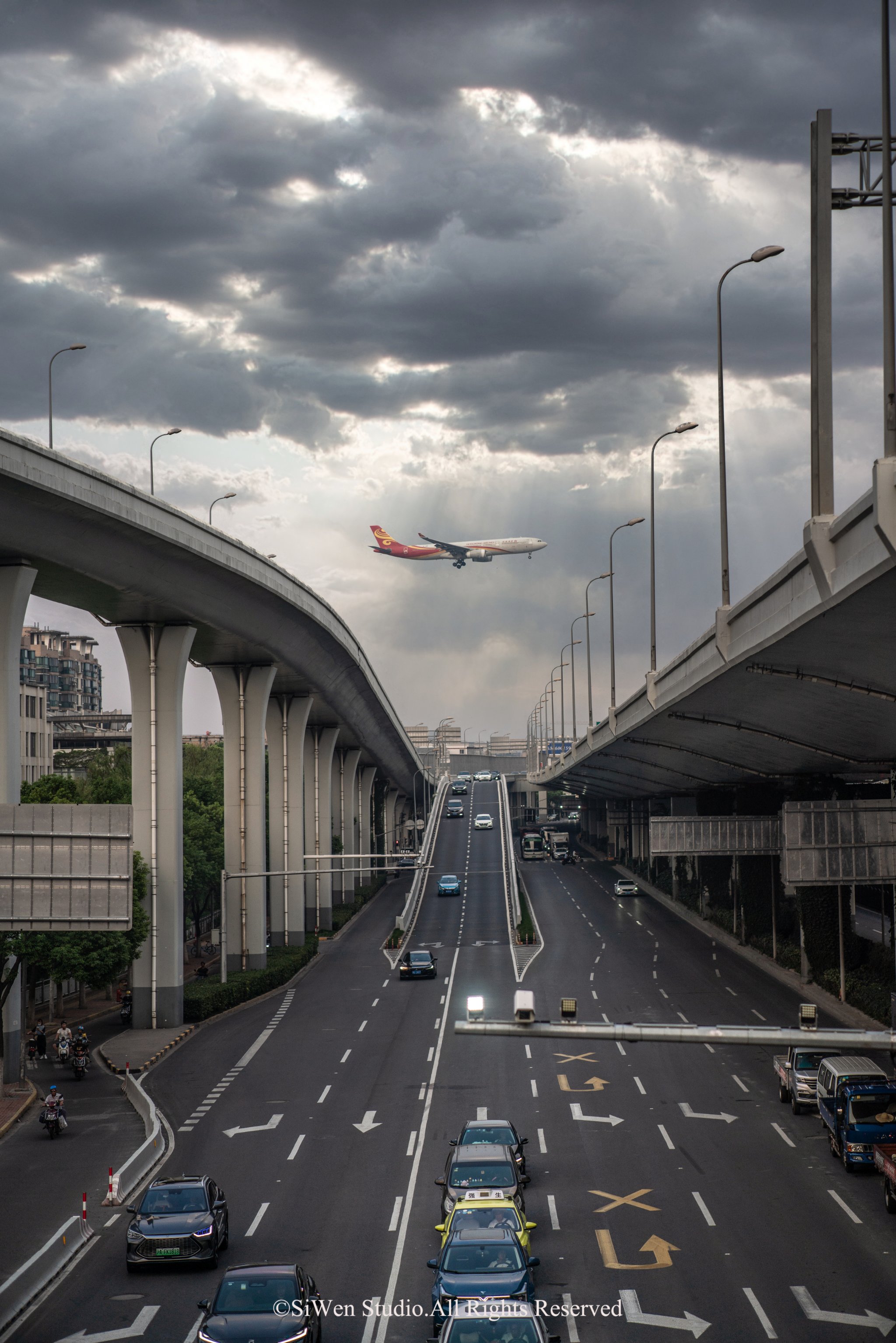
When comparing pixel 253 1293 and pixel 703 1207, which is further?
pixel 703 1207

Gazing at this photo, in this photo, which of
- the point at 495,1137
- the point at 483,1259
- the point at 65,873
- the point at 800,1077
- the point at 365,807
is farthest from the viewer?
the point at 365,807

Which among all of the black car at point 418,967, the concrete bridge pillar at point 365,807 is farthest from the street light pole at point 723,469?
the concrete bridge pillar at point 365,807

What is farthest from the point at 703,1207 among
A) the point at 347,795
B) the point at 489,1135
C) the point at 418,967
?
the point at 347,795

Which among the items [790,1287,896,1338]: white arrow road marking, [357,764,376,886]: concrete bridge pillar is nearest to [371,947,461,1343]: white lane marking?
[790,1287,896,1338]: white arrow road marking

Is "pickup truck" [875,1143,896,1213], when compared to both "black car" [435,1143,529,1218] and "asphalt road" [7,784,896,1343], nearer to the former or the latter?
"asphalt road" [7,784,896,1343]

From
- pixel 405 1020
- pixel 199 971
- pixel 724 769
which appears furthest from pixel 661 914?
pixel 405 1020

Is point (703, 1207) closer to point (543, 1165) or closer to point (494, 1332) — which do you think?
point (543, 1165)
